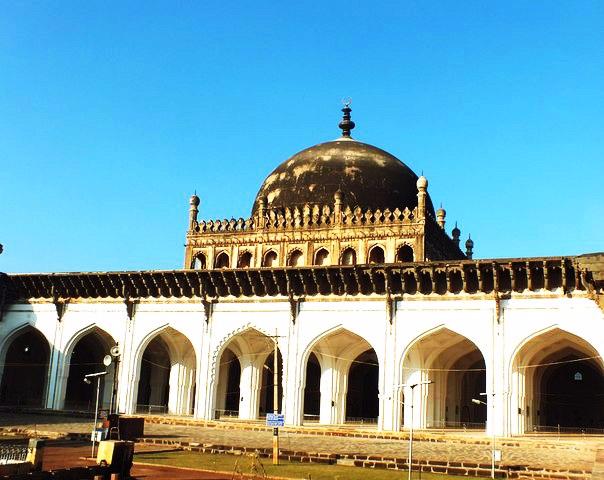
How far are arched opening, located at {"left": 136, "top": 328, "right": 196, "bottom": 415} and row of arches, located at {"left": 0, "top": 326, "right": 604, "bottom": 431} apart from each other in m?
0.04

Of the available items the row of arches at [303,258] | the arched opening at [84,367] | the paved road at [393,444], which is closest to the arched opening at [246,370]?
the paved road at [393,444]

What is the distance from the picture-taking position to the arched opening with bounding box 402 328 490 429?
2414 centimetres

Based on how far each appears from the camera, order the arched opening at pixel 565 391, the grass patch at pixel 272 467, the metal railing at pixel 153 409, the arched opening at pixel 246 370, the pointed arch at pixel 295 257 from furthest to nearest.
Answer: the pointed arch at pixel 295 257
the metal railing at pixel 153 409
the arched opening at pixel 246 370
the arched opening at pixel 565 391
the grass patch at pixel 272 467

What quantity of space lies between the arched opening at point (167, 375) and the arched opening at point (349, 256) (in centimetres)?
733

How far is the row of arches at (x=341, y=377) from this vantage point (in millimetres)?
24172

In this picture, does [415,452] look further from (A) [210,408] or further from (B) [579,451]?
(A) [210,408]

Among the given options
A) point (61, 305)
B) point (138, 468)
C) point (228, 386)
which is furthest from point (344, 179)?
point (138, 468)

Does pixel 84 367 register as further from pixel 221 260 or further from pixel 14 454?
pixel 14 454

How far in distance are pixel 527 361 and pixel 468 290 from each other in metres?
3.08

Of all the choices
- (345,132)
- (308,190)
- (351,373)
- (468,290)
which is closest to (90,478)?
(468,290)

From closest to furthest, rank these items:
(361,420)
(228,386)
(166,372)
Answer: (361,420) < (228,386) < (166,372)

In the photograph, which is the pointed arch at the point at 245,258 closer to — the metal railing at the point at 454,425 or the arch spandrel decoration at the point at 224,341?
the arch spandrel decoration at the point at 224,341

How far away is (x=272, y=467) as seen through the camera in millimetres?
14195

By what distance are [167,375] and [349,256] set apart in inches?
383
